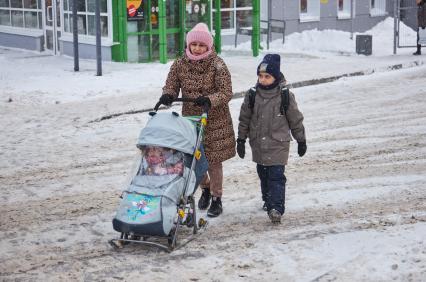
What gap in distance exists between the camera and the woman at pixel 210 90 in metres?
6.43

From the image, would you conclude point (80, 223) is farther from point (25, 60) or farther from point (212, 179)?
point (25, 60)

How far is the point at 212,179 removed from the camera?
6750 millimetres

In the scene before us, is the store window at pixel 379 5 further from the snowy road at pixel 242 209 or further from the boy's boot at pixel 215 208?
the boy's boot at pixel 215 208

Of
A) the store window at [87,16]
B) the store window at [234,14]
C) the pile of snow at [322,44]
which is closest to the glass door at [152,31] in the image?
the store window at [87,16]

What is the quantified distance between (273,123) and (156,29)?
534 inches

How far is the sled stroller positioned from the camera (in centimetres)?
558

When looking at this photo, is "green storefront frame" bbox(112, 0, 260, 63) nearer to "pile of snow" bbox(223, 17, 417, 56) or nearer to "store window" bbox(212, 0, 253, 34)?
"store window" bbox(212, 0, 253, 34)

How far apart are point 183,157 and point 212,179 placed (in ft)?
2.83

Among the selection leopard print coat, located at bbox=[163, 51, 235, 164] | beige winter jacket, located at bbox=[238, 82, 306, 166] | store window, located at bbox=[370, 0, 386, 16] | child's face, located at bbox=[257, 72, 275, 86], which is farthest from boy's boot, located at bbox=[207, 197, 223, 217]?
store window, located at bbox=[370, 0, 386, 16]

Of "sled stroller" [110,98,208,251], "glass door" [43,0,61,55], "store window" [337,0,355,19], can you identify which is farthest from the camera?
"store window" [337,0,355,19]

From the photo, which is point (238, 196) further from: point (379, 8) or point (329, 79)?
point (379, 8)

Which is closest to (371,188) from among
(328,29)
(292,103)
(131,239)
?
(292,103)

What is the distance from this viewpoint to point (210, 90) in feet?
21.5

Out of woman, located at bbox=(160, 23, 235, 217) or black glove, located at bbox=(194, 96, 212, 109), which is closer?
black glove, located at bbox=(194, 96, 212, 109)
